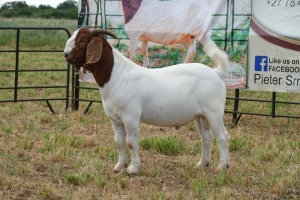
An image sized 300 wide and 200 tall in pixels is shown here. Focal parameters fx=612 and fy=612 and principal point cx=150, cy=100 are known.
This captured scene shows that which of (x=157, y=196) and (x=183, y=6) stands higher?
(x=183, y=6)

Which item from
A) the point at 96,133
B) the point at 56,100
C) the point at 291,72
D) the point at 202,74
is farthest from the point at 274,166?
the point at 56,100

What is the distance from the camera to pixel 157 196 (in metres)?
5.65

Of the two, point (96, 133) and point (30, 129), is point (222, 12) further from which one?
point (30, 129)

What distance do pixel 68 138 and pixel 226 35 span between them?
121 inches

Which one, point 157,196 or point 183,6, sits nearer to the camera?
point 157,196

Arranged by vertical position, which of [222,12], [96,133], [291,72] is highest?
[222,12]

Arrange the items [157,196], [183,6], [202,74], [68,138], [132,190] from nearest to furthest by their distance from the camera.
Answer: [157,196], [132,190], [202,74], [68,138], [183,6]

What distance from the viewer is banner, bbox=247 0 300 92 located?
358 inches

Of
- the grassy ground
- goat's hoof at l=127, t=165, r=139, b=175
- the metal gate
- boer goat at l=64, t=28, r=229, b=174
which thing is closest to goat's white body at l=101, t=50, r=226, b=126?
boer goat at l=64, t=28, r=229, b=174

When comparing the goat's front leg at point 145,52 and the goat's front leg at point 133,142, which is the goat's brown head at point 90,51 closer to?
the goat's front leg at point 133,142

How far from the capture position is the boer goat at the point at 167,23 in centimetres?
969

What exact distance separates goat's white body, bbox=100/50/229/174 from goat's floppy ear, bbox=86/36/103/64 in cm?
25

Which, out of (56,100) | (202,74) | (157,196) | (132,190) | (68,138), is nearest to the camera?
(157,196)

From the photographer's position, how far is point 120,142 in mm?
6781
